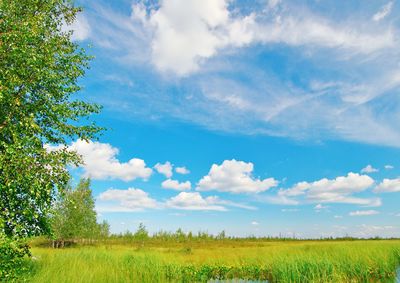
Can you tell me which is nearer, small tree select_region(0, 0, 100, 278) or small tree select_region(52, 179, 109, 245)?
small tree select_region(0, 0, 100, 278)

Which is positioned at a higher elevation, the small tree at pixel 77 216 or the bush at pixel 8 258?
the small tree at pixel 77 216

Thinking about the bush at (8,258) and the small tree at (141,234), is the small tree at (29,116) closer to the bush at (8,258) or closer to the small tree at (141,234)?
the bush at (8,258)

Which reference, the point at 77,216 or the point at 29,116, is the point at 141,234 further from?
the point at 29,116

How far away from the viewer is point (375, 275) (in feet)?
85.5

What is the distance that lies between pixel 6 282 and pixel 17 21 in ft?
42.2

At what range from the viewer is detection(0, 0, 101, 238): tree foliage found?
14.6 m

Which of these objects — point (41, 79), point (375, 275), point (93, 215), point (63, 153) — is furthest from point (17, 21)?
point (93, 215)

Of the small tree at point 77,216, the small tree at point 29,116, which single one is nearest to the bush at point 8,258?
the small tree at point 29,116

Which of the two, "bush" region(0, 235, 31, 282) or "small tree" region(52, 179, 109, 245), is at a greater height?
"small tree" region(52, 179, 109, 245)

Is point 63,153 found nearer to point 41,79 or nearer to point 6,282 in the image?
point 41,79

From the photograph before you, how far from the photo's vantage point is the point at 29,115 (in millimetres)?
16266

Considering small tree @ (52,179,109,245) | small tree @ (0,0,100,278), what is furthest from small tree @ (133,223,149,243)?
small tree @ (0,0,100,278)

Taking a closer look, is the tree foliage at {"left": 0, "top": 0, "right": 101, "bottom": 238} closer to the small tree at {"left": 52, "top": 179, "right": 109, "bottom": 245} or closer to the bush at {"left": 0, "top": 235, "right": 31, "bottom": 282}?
the bush at {"left": 0, "top": 235, "right": 31, "bottom": 282}

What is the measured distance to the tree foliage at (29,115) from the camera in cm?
1462
